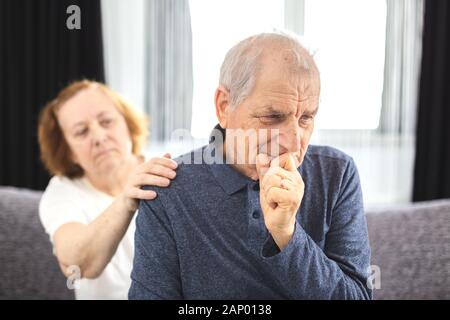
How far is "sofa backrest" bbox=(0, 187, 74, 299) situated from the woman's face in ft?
0.92

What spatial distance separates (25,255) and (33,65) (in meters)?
0.45

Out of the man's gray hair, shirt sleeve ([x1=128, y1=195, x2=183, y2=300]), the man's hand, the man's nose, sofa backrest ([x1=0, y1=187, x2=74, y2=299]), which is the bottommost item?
sofa backrest ([x1=0, y1=187, x2=74, y2=299])

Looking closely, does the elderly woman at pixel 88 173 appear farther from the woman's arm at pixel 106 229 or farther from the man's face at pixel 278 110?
the man's face at pixel 278 110

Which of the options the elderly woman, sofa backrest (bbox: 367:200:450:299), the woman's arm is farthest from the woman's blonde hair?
sofa backrest (bbox: 367:200:450:299)

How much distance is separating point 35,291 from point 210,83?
2.17 ft

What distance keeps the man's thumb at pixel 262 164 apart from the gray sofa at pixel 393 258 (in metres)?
0.41

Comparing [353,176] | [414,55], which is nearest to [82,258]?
[353,176]

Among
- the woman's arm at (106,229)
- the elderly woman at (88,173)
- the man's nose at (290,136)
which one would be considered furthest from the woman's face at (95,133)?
the man's nose at (290,136)

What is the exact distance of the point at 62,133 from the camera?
1.05 m

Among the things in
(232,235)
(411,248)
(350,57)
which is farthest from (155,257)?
(411,248)

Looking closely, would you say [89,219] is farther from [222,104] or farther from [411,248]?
[411,248]

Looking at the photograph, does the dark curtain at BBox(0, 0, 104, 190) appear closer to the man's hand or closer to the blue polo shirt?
the blue polo shirt

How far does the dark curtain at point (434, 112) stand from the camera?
1.03 meters

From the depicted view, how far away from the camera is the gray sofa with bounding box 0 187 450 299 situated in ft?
3.60
